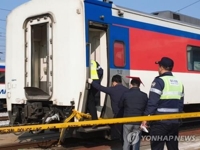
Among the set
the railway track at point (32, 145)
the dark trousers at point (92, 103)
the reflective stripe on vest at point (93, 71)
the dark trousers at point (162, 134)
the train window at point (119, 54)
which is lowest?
the railway track at point (32, 145)

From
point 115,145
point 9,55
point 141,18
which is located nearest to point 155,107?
point 115,145

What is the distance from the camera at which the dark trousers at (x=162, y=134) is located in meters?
5.45

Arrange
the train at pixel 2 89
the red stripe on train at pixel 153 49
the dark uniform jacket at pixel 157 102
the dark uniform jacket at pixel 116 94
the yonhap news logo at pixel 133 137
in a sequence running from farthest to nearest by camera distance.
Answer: the train at pixel 2 89 → the red stripe on train at pixel 153 49 → the dark uniform jacket at pixel 116 94 → the yonhap news logo at pixel 133 137 → the dark uniform jacket at pixel 157 102

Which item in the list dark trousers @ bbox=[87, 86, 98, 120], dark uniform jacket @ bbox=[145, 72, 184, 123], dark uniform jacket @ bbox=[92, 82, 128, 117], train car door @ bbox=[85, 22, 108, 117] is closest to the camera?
dark uniform jacket @ bbox=[145, 72, 184, 123]

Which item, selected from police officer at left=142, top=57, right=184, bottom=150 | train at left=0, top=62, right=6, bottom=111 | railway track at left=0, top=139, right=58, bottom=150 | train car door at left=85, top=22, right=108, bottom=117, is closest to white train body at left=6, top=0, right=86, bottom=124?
train car door at left=85, top=22, right=108, bottom=117

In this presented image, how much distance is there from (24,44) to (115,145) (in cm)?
334

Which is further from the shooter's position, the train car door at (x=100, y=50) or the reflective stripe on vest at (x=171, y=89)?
the train car door at (x=100, y=50)

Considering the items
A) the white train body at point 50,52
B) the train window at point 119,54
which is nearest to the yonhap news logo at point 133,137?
the white train body at point 50,52

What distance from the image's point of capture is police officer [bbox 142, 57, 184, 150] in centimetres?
542

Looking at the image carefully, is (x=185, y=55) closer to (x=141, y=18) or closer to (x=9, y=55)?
(x=141, y=18)

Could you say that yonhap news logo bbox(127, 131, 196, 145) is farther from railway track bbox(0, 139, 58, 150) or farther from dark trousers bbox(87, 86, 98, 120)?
railway track bbox(0, 139, 58, 150)

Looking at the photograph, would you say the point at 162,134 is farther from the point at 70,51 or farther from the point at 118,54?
the point at 118,54

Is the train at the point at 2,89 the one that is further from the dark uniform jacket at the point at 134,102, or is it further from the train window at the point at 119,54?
Result: the dark uniform jacket at the point at 134,102

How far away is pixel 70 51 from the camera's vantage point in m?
7.85
